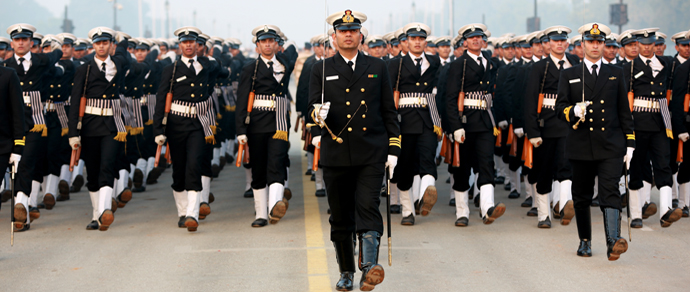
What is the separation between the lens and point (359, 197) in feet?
23.3

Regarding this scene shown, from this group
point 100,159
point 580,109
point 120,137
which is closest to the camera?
point 580,109

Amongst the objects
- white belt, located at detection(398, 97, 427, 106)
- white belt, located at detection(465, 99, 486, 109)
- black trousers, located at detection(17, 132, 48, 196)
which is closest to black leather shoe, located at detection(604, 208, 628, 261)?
white belt, located at detection(465, 99, 486, 109)

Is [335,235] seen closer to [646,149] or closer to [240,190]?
[646,149]

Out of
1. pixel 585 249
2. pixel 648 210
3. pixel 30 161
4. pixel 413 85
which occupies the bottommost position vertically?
pixel 585 249

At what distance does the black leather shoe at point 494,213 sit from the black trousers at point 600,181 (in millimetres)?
1354

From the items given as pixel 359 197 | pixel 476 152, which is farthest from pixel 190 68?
pixel 359 197

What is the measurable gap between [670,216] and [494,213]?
1.97 metres

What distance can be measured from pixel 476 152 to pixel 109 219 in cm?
434

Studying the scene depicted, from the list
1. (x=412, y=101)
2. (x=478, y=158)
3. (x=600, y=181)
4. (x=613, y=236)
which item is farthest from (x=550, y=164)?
(x=613, y=236)

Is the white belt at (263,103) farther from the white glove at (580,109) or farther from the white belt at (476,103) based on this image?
the white glove at (580,109)

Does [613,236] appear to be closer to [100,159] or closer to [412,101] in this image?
[412,101]

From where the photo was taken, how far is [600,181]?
8.48 metres

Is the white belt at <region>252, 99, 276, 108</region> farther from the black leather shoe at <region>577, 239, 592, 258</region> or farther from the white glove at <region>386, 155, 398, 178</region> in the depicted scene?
the black leather shoe at <region>577, 239, 592, 258</region>

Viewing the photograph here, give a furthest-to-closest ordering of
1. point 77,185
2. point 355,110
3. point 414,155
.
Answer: point 77,185, point 414,155, point 355,110
